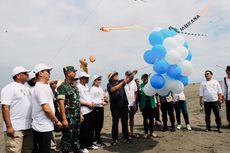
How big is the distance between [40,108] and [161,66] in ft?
9.21

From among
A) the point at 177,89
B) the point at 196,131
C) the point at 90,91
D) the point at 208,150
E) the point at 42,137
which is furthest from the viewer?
the point at 196,131

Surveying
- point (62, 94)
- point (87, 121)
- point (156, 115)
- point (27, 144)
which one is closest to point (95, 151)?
point (87, 121)

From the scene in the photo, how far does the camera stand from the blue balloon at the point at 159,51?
6522mm

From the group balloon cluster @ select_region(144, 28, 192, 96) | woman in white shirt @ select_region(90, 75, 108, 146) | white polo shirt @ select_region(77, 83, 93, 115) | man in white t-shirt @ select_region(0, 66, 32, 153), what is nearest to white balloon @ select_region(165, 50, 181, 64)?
balloon cluster @ select_region(144, 28, 192, 96)

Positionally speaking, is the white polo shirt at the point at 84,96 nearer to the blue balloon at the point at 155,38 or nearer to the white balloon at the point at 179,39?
the blue balloon at the point at 155,38

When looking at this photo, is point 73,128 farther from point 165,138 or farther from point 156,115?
point 156,115

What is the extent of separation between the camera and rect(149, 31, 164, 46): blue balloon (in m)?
6.70

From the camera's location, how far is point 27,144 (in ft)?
16.3

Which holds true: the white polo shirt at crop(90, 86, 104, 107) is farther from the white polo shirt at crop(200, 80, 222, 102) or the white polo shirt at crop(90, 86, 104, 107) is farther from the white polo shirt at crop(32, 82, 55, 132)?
the white polo shirt at crop(200, 80, 222, 102)

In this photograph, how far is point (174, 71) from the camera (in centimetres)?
652

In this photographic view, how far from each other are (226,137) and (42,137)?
5.58 m

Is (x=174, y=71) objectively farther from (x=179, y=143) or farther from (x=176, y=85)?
(x=179, y=143)

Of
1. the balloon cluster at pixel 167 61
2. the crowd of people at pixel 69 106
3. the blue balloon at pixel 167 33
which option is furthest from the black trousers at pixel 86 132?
the blue balloon at pixel 167 33

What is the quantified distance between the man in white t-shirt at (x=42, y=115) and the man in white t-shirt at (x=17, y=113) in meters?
0.15
